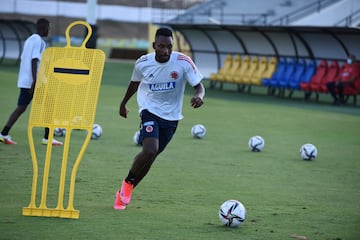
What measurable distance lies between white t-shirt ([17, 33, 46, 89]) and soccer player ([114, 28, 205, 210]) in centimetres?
517

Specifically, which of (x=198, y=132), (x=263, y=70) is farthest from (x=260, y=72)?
(x=198, y=132)

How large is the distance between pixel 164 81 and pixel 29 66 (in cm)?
585

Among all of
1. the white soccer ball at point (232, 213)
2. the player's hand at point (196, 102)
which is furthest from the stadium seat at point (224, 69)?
the white soccer ball at point (232, 213)

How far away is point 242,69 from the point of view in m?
33.0

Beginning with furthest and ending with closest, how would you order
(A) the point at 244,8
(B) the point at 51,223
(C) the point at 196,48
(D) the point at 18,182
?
(A) the point at 244,8 → (C) the point at 196,48 → (D) the point at 18,182 → (B) the point at 51,223

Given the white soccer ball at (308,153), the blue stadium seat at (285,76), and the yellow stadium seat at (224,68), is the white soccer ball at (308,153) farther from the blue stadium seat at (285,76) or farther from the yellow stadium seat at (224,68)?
the yellow stadium seat at (224,68)

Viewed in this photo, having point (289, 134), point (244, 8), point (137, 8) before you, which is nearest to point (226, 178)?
point (289, 134)

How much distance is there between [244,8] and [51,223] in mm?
35605

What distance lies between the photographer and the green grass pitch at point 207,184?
8367 millimetres

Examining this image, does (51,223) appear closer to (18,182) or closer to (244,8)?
(18,182)

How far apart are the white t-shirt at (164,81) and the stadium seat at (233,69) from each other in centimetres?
2342

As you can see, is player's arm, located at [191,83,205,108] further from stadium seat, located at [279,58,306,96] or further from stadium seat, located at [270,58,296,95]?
stadium seat, located at [270,58,296,95]

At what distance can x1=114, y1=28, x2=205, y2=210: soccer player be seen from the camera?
9.30 m

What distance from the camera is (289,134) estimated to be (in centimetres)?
1900
